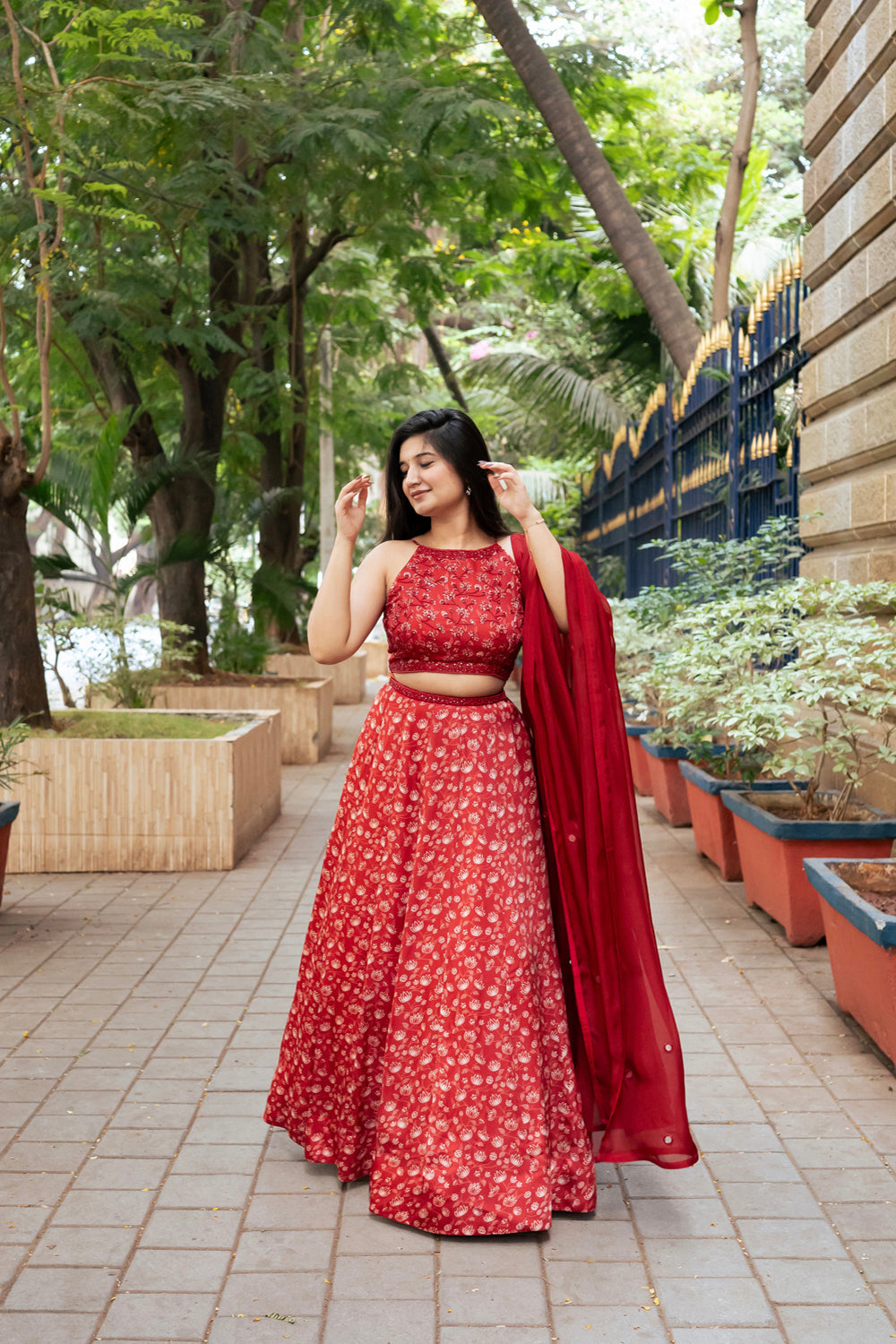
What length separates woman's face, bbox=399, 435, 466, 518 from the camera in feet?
11.0

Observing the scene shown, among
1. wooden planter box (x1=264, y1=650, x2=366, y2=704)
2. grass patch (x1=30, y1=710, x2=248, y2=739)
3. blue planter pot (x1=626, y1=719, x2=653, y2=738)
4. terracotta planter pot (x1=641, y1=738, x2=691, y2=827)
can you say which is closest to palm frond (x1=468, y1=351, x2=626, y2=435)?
wooden planter box (x1=264, y1=650, x2=366, y2=704)

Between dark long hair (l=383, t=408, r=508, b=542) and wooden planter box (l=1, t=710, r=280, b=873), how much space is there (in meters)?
3.80

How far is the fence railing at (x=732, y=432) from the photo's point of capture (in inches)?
313

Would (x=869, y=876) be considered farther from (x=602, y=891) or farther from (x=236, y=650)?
(x=236, y=650)

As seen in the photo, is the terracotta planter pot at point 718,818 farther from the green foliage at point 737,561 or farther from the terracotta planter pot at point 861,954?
the terracotta planter pot at point 861,954

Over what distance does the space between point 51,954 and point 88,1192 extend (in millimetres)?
2325

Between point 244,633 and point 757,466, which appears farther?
point 244,633

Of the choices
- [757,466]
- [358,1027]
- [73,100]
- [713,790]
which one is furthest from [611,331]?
[358,1027]

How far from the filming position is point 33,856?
7.04 m

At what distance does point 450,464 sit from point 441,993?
1324 millimetres

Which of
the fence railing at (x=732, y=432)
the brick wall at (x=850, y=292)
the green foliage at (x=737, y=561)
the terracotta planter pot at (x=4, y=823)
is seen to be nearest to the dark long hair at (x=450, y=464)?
the terracotta planter pot at (x=4, y=823)

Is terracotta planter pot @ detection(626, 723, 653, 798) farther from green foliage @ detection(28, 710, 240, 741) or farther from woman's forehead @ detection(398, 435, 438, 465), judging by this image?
woman's forehead @ detection(398, 435, 438, 465)

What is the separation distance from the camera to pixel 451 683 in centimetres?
340

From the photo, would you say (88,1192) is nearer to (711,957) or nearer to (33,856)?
(711,957)
